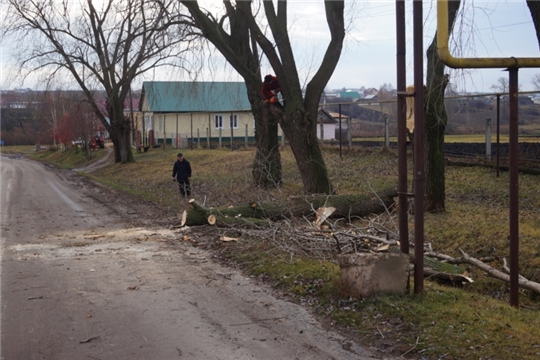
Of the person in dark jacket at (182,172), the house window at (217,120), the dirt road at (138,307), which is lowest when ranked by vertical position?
the dirt road at (138,307)

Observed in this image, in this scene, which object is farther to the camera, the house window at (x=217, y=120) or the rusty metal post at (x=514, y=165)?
the house window at (x=217, y=120)

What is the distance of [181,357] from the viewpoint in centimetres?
573

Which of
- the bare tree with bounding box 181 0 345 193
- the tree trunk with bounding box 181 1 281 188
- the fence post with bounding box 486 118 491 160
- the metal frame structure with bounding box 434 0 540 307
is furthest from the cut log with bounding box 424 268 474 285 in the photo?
the fence post with bounding box 486 118 491 160

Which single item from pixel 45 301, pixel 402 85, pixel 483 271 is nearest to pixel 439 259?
pixel 483 271

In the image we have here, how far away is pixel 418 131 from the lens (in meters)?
7.05

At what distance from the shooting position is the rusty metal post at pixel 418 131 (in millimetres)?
6973

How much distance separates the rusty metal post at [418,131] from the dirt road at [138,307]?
4.68 feet

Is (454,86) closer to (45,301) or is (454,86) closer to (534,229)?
(534,229)

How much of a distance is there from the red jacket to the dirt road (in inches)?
194

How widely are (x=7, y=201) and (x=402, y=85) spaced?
16.7 meters

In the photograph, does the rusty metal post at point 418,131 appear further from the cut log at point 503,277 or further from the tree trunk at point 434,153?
the tree trunk at point 434,153

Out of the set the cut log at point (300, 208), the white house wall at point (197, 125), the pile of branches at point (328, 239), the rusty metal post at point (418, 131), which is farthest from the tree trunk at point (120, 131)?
the rusty metal post at point (418, 131)

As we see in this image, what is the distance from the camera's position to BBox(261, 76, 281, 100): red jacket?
15.9 m

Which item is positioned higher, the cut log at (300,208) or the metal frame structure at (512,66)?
the metal frame structure at (512,66)
